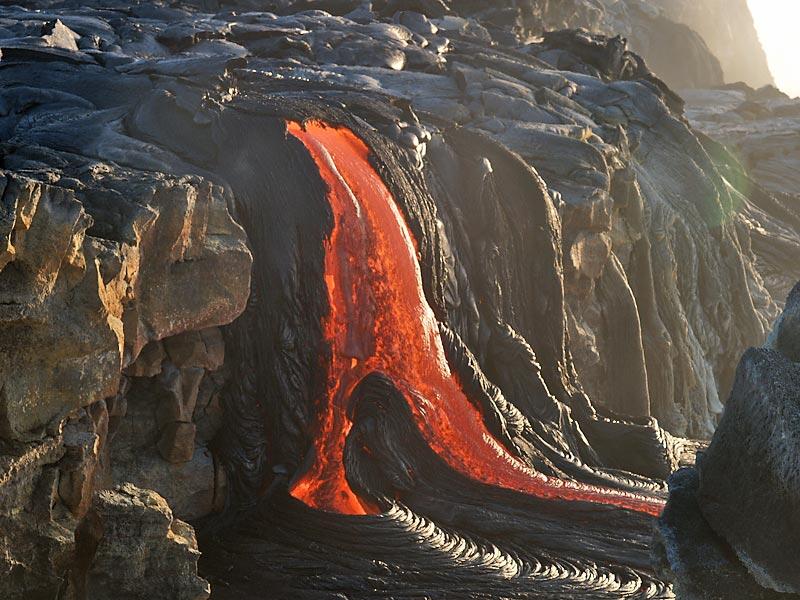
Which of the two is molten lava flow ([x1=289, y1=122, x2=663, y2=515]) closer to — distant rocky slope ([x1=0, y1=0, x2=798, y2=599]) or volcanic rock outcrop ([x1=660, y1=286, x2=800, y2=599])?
distant rocky slope ([x1=0, y1=0, x2=798, y2=599])

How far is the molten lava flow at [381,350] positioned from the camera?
718 inches

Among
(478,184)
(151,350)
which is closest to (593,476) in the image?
(478,184)

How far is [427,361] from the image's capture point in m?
20.0

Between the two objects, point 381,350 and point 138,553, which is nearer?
point 138,553

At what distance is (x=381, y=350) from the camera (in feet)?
63.5

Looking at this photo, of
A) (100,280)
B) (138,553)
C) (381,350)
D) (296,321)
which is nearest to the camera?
(138,553)

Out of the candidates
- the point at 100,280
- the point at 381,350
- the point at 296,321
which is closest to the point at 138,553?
the point at 100,280

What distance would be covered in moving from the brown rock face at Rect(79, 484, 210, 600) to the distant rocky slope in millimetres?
32

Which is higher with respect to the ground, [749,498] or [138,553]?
[749,498]

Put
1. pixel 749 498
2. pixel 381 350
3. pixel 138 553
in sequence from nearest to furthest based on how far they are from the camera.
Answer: pixel 749 498 < pixel 138 553 < pixel 381 350

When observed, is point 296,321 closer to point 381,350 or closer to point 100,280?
point 381,350

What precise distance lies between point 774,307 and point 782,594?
27882 mm

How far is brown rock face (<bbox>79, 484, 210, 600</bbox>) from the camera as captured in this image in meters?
11.9

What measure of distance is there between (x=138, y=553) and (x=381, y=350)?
26.4 feet
